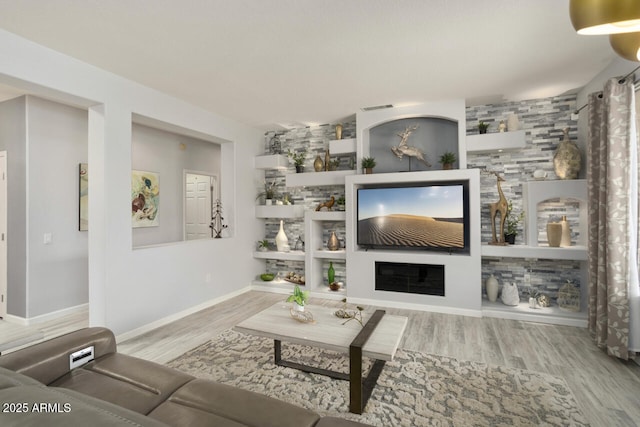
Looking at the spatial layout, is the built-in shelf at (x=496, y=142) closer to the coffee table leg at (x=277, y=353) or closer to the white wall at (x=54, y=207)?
the coffee table leg at (x=277, y=353)

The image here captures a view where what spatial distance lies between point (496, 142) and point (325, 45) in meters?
2.53

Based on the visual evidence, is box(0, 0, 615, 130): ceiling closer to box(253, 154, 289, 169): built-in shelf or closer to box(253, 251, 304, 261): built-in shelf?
box(253, 154, 289, 169): built-in shelf

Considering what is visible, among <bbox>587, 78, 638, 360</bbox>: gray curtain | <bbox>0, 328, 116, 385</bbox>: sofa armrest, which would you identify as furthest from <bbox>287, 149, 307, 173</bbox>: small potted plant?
<bbox>0, 328, 116, 385</bbox>: sofa armrest

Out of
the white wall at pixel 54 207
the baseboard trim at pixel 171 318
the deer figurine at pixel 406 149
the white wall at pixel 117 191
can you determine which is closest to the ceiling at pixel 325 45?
the white wall at pixel 117 191

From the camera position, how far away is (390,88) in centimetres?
373

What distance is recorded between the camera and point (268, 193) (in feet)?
18.0

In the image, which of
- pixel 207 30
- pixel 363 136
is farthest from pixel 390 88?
pixel 207 30

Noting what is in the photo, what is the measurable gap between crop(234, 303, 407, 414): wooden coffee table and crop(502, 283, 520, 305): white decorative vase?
208cm

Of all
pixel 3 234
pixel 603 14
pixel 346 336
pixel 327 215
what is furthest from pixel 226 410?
pixel 3 234

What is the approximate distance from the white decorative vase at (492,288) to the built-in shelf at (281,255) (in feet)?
8.53

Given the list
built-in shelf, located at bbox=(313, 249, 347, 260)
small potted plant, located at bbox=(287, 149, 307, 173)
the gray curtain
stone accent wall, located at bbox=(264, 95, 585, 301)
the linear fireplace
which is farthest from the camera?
small potted plant, located at bbox=(287, 149, 307, 173)

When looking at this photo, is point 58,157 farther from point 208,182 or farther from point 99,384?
point 99,384

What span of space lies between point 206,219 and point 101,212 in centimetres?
303

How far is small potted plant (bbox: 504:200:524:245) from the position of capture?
4035mm
